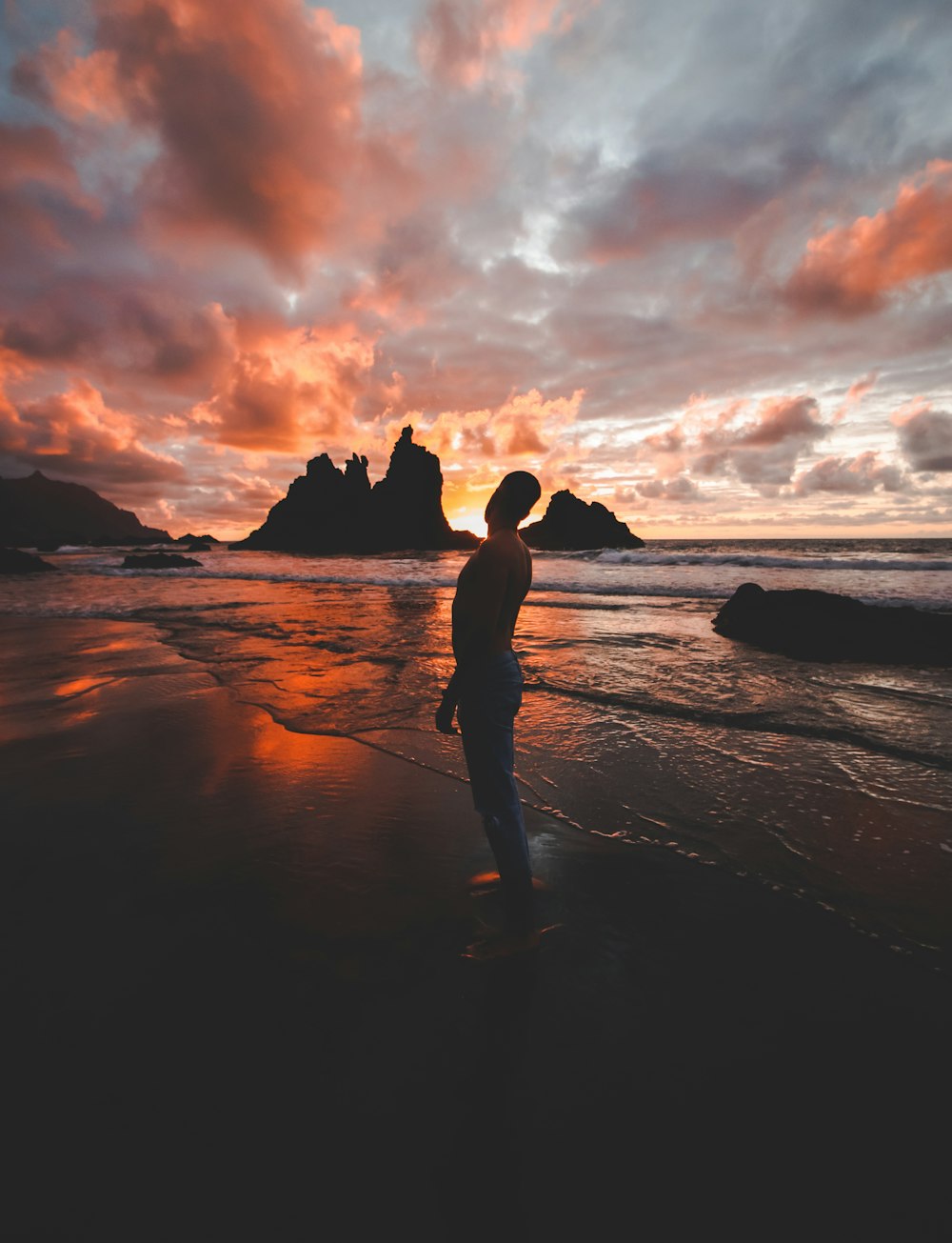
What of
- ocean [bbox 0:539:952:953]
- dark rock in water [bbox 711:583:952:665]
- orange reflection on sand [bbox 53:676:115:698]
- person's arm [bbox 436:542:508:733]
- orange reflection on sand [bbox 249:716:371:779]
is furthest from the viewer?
dark rock in water [bbox 711:583:952:665]

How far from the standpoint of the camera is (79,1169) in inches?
61.3

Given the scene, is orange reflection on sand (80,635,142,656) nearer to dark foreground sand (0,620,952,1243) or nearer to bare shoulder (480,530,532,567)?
dark foreground sand (0,620,952,1243)

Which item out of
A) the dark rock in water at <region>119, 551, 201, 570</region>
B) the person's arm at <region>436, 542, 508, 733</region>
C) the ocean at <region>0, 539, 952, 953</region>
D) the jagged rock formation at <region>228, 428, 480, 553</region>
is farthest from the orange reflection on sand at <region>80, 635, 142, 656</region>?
the jagged rock formation at <region>228, 428, 480, 553</region>

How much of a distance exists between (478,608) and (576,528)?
92.0 m

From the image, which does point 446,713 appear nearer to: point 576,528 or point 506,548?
point 506,548

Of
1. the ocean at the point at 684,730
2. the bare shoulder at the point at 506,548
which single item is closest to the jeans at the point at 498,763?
the bare shoulder at the point at 506,548

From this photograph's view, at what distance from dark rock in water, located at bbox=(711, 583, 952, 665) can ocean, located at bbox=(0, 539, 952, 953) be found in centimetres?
60

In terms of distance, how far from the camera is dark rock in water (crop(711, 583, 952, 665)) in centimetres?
888

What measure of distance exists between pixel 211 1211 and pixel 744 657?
9.45 meters

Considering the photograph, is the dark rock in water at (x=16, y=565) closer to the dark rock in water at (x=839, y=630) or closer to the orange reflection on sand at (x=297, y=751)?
the orange reflection on sand at (x=297, y=751)

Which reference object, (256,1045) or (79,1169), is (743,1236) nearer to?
(256,1045)

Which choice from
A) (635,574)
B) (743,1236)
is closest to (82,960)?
(743,1236)

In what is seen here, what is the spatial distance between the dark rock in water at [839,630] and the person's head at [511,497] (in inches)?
331

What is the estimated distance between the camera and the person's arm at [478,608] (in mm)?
2582
